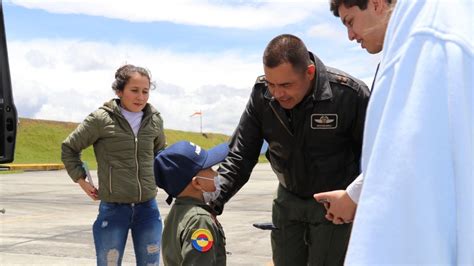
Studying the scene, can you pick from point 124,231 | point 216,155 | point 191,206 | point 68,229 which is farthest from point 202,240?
point 68,229

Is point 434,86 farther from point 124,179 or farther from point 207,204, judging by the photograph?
point 124,179

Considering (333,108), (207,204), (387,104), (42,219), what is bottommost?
(42,219)

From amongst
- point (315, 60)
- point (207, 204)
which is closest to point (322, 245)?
point (207, 204)

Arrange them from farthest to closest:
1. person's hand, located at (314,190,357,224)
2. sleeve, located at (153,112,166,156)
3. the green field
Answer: the green field → sleeve, located at (153,112,166,156) → person's hand, located at (314,190,357,224)

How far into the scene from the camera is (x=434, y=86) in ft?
3.21

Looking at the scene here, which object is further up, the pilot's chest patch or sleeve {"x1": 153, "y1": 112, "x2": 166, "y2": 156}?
the pilot's chest patch

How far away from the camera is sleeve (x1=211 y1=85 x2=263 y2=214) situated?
11.0 ft

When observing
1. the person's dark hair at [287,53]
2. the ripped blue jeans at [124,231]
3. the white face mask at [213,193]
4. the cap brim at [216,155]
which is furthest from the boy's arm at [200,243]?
the ripped blue jeans at [124,231]

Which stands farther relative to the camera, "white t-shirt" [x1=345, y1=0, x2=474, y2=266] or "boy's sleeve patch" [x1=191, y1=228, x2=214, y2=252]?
"boy's sleeve patch" [x1=191, y1=228, x2=214, y2=252]

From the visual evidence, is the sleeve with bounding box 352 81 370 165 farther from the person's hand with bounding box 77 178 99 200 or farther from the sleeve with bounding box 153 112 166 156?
the person's hand with bounding box 77 178 99 200

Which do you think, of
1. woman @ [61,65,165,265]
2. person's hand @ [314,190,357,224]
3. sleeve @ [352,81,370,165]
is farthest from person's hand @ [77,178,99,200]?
person's hand @ [314,190,357,224]

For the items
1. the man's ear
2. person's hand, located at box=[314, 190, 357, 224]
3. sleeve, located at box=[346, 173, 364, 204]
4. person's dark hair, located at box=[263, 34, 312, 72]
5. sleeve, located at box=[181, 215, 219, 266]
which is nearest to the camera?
the man's ear

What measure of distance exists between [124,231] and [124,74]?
110cm

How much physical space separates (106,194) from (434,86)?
3.74m
